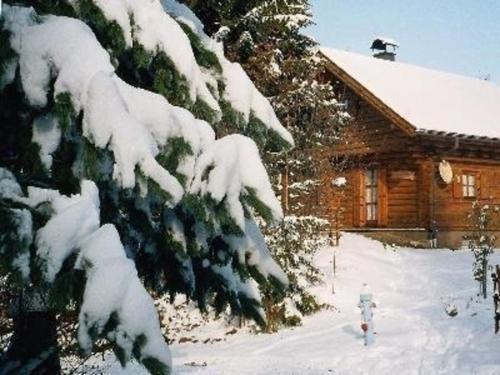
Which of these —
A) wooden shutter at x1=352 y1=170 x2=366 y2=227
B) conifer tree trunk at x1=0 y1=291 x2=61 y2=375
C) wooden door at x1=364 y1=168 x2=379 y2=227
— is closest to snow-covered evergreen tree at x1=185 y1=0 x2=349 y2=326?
wooden shutter at x1=352 y1=170 x2=366 y2=227

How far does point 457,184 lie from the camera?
21.8 meters

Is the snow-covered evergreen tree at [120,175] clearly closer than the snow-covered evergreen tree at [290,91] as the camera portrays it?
Yes

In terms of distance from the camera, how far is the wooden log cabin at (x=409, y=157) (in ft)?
68.5

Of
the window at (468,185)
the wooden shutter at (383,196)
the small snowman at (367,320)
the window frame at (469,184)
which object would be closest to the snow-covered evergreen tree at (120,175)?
the small snowman at (367,320)

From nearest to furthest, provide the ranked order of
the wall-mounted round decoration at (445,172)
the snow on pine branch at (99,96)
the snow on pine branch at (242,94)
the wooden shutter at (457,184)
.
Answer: the snow on pine branch at (99,96) → the snow on pine branch at (242,94) → the wall-mounted round decoration at (445,172) → the wooden shutter at (457,184)

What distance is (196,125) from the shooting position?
3373 millimetres

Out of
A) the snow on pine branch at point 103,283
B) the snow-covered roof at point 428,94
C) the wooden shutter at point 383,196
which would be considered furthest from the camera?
the wooden shutter at point 383,196

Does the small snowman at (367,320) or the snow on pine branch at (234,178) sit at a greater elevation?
the snow on pine branch at (234,178)

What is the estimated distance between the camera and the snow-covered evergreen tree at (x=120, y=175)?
2.54 meters

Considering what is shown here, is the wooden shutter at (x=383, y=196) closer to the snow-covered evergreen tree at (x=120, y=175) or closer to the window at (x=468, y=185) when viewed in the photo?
the window at (x=468, y=185)

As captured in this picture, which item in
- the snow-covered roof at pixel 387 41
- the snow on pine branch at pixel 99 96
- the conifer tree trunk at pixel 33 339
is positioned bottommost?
the conifer tree trunk at pixel 33 339

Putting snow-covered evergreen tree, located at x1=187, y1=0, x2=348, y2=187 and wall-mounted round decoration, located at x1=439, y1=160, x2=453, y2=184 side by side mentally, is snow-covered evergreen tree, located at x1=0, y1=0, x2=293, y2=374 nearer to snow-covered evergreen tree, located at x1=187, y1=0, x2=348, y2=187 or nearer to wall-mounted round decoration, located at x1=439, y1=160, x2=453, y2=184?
snow-covered evergreen tree, located at x1=187, y1=0, x2=348, y2=187

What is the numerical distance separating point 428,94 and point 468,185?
4.22 metres

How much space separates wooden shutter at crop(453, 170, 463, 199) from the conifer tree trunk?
19.6 metres
